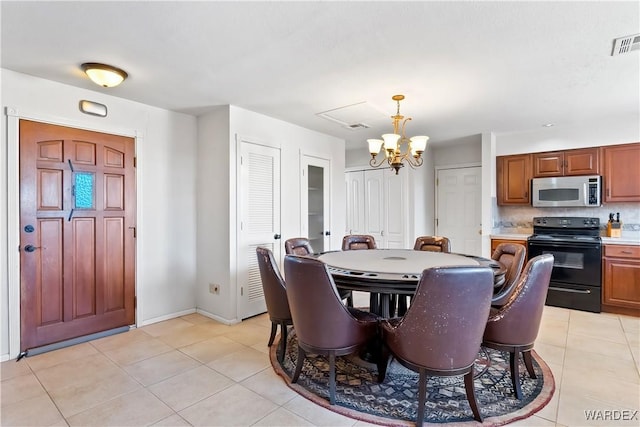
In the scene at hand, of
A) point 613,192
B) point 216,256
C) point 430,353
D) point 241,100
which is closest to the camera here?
point 430,353

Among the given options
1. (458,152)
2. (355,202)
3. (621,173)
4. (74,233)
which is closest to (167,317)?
(74,233)

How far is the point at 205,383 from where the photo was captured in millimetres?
2355

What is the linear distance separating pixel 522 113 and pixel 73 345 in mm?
5194

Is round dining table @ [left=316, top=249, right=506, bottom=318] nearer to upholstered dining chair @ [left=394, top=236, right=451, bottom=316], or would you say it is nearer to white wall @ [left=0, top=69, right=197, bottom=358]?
upholstered dining chair @ [left=394, top=236, right=451, bottom=316]

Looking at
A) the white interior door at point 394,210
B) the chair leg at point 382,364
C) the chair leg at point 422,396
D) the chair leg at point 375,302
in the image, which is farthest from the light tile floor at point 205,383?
the white interior door at point 394,210

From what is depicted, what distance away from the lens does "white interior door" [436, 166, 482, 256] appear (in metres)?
5.55

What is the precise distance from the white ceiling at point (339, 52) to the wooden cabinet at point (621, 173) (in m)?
0.67

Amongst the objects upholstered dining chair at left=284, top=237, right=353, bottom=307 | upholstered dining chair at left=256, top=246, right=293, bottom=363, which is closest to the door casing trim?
upholstered dining chair at left=256, top=246, right=293, bottom=363

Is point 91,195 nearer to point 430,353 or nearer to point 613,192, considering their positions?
point 430,353

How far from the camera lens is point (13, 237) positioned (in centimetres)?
275

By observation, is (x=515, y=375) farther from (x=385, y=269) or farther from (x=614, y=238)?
(x=614, y=238)

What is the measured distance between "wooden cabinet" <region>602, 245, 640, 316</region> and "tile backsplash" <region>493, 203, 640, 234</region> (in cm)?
63

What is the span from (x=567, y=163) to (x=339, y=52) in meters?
3.77

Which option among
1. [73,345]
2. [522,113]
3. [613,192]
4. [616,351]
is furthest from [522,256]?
[73,345]
